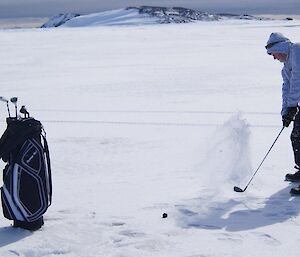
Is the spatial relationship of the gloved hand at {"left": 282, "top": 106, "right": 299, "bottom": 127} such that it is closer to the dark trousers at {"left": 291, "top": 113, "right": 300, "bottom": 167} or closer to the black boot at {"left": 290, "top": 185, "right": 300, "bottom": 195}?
the dark trousers at {"left": 291, "top": 113, "right": 300, "bottom": 167}

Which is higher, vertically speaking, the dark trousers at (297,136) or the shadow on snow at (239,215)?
the dark trousers at (297,136)

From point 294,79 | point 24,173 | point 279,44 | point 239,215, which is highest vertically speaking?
point 279,44

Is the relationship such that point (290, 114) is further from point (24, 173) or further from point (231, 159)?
point (24, 173)

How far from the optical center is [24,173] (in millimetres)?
3713

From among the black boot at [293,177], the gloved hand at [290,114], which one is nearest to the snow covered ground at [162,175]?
the black boot at [293,177]

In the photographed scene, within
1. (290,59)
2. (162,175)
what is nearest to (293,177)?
(290,59)

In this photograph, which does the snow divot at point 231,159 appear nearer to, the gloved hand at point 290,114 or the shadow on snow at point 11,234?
the gloved hand at point 290,114

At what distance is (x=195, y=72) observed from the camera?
1602 centimetres

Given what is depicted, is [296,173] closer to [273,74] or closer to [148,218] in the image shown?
[148,218]

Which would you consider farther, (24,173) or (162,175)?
(162,175)

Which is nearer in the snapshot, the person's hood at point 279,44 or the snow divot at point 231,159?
the person's hood at point 279,44

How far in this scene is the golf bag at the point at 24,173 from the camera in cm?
367

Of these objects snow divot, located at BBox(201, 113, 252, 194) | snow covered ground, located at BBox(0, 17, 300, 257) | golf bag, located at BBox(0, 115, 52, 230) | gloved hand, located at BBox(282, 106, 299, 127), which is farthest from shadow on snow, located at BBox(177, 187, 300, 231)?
golf bag, located at BBox(0, 115, 52, 230)

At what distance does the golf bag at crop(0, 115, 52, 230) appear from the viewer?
12.0 feet
